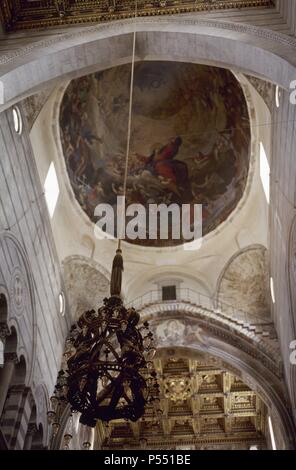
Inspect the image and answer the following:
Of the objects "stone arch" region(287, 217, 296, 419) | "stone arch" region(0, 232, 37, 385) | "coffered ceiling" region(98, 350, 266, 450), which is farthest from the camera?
"coffered ceiling" region(98, 350, 266, 450)

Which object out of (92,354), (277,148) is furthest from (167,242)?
(92,354)

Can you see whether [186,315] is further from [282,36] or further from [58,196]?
[282,36]

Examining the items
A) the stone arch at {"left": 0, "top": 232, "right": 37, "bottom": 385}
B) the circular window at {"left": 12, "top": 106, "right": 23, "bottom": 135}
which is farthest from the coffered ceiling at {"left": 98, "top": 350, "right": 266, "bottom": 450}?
the circular window at {"left": 12, "top": 106, "right": 23, "bottom": 135}

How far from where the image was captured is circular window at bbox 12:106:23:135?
464 inches

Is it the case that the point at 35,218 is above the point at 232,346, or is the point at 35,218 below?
above

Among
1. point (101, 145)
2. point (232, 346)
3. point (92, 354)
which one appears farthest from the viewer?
point (101, 145)

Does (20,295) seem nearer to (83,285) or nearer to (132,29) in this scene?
(83,285)

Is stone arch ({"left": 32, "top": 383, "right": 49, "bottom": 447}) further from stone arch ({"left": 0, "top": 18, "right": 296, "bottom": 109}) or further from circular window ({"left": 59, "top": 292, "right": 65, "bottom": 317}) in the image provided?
stone arch ({"left": 0, "top": 18, "right": 296, "bottom": 109})

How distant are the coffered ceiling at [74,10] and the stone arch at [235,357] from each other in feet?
25.4

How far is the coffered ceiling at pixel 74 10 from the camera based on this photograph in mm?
12078

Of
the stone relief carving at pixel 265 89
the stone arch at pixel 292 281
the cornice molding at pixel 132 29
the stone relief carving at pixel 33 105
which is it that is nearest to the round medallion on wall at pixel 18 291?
the stone relief carving at pixel 33 105

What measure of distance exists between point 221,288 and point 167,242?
2494 millimetres

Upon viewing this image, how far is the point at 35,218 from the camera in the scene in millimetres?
12930

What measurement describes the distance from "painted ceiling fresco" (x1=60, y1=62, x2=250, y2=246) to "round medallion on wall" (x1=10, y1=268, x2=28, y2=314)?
4707 millimetres
